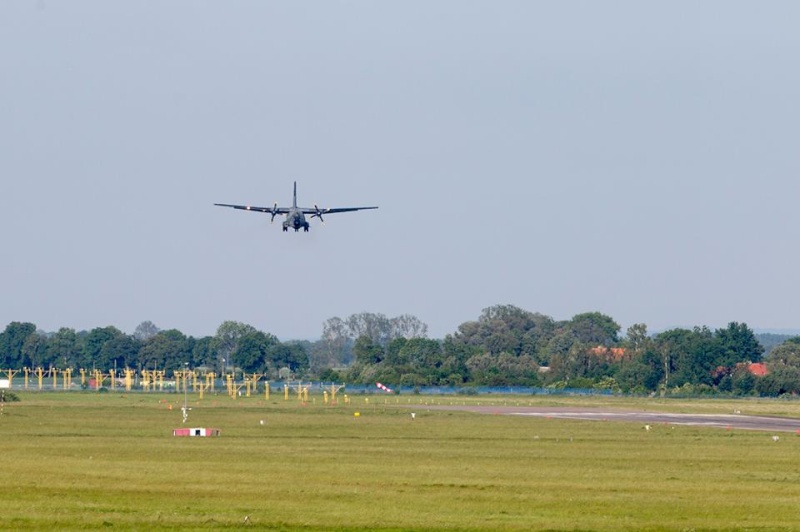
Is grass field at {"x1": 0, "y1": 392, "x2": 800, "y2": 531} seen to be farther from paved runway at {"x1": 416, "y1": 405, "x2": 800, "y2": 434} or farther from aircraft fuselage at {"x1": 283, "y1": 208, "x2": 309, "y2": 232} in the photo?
aircraft fuselage at {"x1": 283, "y1": 208, "x2": 309, "y2": 232}

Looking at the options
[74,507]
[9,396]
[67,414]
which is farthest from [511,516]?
[9,396]

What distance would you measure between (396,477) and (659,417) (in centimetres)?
6095

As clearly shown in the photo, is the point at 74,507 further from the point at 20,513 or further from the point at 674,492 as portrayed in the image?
the point at 674,492

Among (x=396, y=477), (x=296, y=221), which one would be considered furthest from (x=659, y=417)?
(x=396, y=477)

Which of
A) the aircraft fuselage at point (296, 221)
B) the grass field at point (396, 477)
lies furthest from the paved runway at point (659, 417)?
the aircraft fuselage at point (296, 221)

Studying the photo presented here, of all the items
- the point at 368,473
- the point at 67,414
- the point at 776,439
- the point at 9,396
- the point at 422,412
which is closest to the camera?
the point at 368,473

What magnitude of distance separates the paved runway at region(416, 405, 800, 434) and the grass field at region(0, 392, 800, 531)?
829 centimetres

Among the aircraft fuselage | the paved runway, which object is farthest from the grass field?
the aircraft fuselage

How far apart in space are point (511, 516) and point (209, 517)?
9090 mm

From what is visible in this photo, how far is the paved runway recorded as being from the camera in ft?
322

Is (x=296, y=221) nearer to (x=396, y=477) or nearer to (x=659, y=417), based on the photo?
(x=659, y=417)

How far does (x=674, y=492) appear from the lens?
49.5 metres

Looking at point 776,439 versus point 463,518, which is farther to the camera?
point 776,439

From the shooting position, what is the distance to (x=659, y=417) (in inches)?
4370
